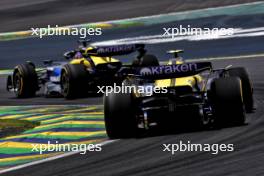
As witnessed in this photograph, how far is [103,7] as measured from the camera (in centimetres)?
3944

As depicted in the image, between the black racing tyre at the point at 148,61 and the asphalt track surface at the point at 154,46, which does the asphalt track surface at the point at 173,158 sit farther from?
the asphalt track surface at the point at 154,46

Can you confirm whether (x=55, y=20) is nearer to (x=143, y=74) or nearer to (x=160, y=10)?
(x=160, y=10)

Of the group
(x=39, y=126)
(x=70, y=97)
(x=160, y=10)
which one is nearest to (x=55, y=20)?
(x=160, y=10)

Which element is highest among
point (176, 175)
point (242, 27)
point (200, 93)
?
point (242, 27)

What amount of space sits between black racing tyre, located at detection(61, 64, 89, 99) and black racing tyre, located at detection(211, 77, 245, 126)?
678 centimetres

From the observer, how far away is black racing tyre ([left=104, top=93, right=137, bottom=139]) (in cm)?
1205

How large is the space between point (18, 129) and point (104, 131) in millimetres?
1839

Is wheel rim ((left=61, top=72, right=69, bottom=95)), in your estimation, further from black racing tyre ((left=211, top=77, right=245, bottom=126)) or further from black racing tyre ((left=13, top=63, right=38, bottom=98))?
black racing tyre ((left=211, top=77, right=245, bottom=126))

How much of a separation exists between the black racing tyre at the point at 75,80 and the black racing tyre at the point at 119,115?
21.1ft

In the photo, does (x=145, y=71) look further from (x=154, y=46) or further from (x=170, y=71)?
(x=154, y=46)

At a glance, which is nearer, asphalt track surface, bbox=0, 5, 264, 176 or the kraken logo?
asphalt track surface, bbox=0, 5, 264, 176

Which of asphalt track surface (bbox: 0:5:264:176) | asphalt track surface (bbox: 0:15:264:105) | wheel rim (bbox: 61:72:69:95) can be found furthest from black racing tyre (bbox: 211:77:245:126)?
asphalt track surface (bbox: 0:15:264:105)

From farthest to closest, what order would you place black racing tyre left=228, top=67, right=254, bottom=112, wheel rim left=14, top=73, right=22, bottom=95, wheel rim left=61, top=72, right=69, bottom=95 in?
1. wheel rim left=14, top=73, right=22, bottom=95
2. wheel rim left=61, top=72, right=69, bottom=95
3. black racing tyre left=228, top=67, right=254, bottom=112

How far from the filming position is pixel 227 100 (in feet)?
39.5
